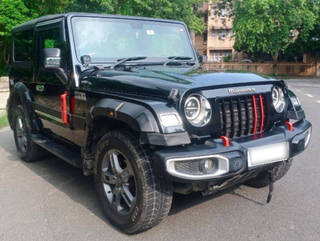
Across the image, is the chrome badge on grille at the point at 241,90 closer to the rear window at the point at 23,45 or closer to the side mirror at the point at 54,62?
the side mirror at the point at 54,62

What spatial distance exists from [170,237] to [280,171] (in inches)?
62.5

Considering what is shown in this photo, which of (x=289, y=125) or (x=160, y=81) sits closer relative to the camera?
(x=160, y=81)

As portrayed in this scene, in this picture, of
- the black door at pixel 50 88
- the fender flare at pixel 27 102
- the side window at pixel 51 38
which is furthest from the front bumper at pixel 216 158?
the fender flare at pixel 27 102

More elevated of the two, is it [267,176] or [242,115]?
[242,115]

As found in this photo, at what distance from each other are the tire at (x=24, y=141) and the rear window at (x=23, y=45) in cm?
79

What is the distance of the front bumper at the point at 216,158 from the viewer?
2.75 m

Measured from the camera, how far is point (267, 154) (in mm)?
3123

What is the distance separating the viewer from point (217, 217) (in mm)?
3590

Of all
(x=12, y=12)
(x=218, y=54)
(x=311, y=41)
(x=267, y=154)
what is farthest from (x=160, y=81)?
(x=218, y=54)

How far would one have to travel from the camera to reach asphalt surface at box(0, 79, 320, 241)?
3287mm

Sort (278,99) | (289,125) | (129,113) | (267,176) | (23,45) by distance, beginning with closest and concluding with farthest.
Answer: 1. (129,113)
2. (289,125)
3. (278,99)
4. (267,176)
5. (23,45)

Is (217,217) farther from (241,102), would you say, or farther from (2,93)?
(2,93)

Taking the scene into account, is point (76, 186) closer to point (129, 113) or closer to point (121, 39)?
point (121, 39)

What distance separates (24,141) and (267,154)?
390 centimetres
